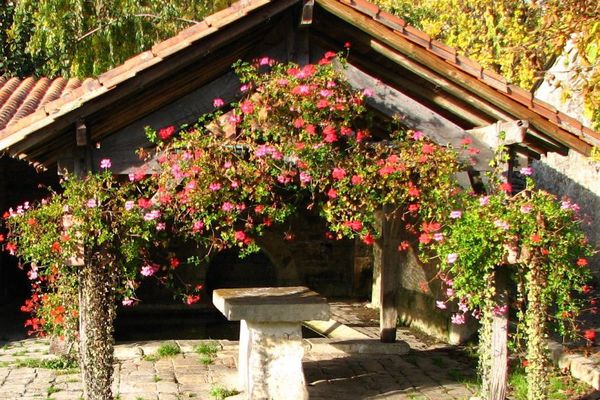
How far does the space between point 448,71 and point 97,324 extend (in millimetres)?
3350

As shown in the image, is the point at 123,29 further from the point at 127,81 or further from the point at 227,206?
the point at 227,206

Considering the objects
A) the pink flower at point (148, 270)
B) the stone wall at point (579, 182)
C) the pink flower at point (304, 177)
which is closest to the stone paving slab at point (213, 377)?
the pink flower at point (148, 270)

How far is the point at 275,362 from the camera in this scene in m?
6.42

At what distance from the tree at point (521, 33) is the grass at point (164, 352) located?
4.99 meters

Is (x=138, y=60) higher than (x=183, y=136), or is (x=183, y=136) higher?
(x=138, y=60)

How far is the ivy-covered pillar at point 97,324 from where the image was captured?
5.75m

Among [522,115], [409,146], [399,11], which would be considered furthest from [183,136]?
[399,11]

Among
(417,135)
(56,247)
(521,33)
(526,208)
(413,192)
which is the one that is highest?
(521,33)

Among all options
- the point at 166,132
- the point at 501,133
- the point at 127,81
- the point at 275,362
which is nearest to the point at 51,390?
the point at 275,362

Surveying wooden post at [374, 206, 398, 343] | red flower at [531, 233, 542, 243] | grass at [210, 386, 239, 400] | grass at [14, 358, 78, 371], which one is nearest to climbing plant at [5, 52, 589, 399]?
red flower at [531, 233, 542, 243]

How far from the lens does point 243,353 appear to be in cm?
699

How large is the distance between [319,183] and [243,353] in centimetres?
186

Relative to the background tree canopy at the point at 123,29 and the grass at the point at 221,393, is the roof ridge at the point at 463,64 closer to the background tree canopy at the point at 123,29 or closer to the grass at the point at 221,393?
the grass at the point at 221,393

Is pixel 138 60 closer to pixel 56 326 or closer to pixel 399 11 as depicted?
pixel 56 326
